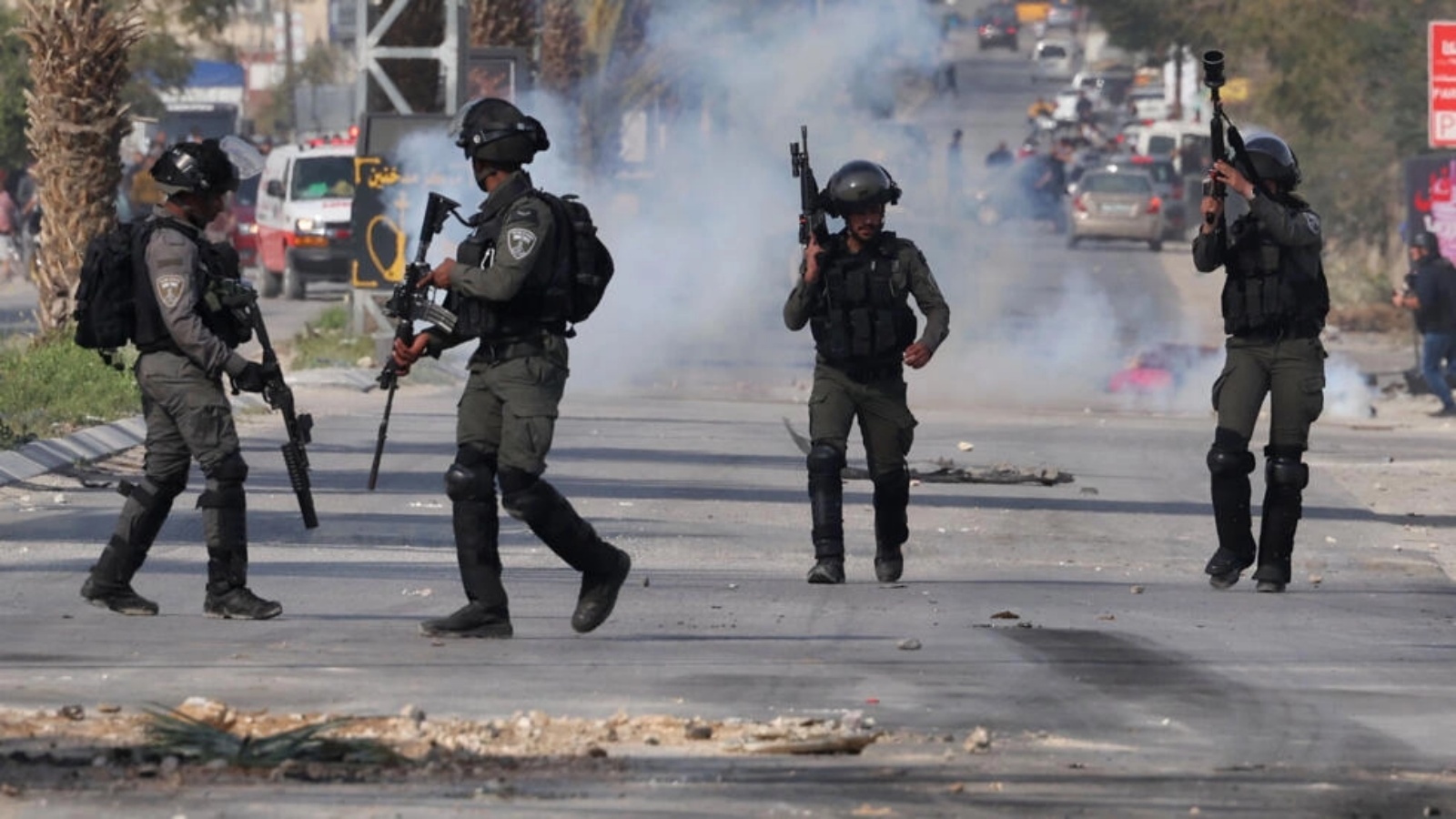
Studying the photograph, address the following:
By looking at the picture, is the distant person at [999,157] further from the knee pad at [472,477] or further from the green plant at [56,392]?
the knee pad at [472,477]

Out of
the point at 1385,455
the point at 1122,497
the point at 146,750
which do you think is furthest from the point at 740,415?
the point at 146,750

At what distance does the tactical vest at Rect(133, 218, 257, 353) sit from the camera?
9.31 m

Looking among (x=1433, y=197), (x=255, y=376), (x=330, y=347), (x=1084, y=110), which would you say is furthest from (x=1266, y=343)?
(x=1084, y=110)

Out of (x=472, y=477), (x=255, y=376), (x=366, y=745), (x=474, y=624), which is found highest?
(x=255, y=376)

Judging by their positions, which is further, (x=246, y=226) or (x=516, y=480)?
(x=246, y=226)

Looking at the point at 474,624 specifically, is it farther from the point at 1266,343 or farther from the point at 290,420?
the point at 1266,343

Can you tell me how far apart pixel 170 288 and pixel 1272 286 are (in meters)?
4.27

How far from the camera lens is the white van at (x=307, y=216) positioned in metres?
35.5

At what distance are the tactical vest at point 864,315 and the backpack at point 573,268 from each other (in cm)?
216

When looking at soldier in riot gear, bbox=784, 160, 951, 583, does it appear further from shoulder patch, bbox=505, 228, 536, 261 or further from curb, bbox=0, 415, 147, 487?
curb, bbox=0, 415, 147, 487

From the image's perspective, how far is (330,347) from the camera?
83.3ft

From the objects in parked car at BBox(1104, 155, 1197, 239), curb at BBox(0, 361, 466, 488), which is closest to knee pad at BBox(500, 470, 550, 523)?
curb at BBox(0, 361, 466, 488)

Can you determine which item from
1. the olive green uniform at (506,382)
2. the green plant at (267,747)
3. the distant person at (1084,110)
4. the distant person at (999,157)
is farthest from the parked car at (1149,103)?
the green plant at (267,747)

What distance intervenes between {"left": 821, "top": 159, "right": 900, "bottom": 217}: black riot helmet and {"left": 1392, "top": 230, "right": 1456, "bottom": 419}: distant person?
48.9 ft
